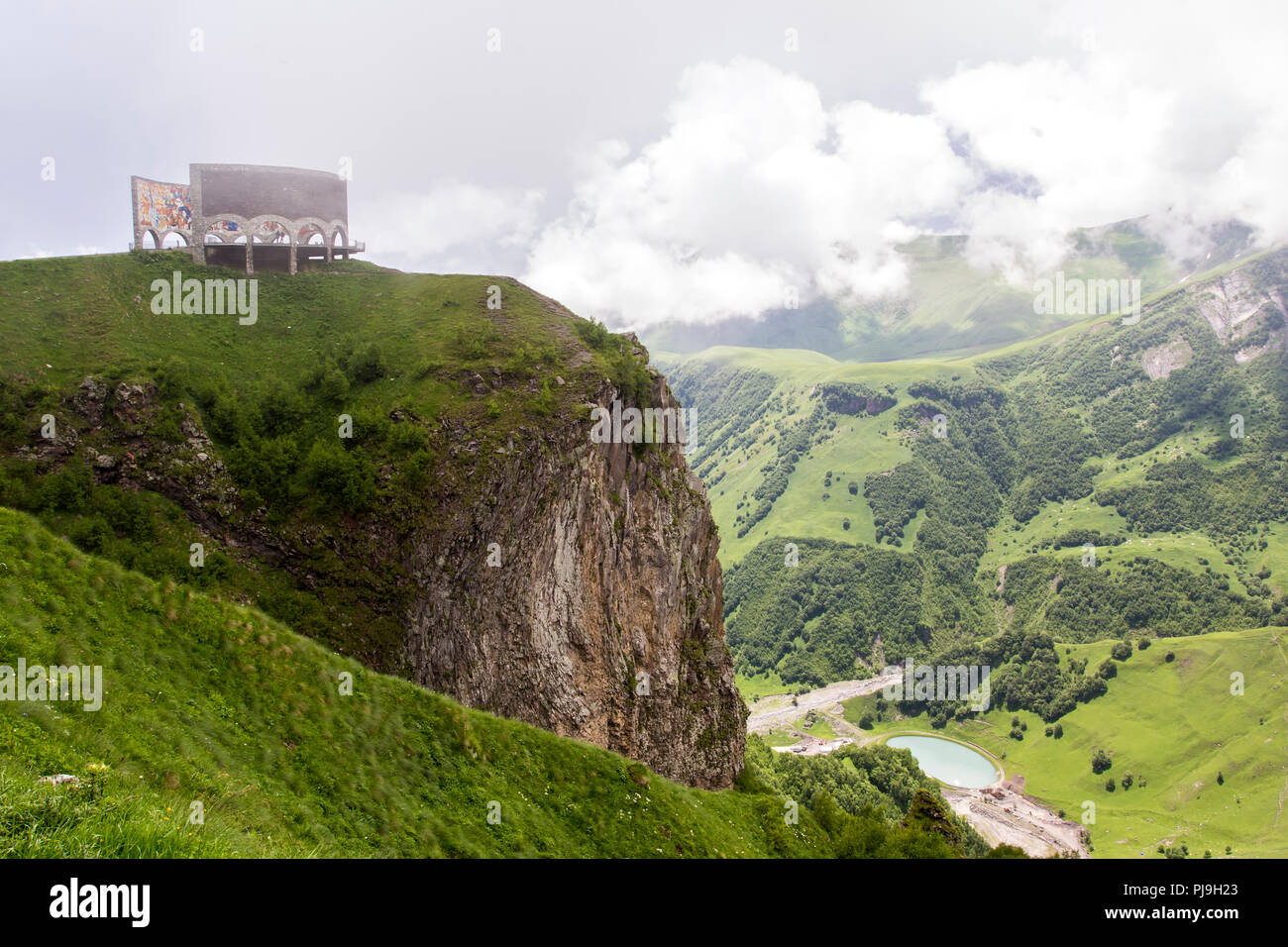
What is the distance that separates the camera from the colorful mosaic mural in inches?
2425

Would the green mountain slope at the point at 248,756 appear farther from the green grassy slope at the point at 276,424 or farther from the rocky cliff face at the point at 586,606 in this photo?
the green grassy slope at the point at 276,424

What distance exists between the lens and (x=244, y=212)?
65125 mm

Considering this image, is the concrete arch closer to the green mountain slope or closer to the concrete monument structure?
the concrete monument structure

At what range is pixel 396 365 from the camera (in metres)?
53.9

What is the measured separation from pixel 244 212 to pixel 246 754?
Result: 5941 cm

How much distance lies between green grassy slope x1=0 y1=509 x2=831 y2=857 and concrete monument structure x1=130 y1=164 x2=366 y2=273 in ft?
162

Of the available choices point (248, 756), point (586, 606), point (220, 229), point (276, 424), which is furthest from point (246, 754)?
point (220, 229)

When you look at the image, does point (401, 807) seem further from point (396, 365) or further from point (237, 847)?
point (396, 365)

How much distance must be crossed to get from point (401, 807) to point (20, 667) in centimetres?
1148

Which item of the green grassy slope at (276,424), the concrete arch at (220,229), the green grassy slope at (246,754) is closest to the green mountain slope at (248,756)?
the green grassy slope at (246,754)

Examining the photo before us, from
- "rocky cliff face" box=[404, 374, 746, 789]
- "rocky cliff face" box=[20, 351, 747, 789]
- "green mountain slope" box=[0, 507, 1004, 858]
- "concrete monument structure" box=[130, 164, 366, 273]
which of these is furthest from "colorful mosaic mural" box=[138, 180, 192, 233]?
"green mountain slope" box=[0, 507, 1004, 858]

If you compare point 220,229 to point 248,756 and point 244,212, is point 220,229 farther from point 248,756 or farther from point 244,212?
point 248,756

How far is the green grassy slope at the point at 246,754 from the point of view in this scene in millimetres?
13445

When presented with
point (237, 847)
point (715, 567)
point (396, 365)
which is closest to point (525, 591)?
point (396, 365)
